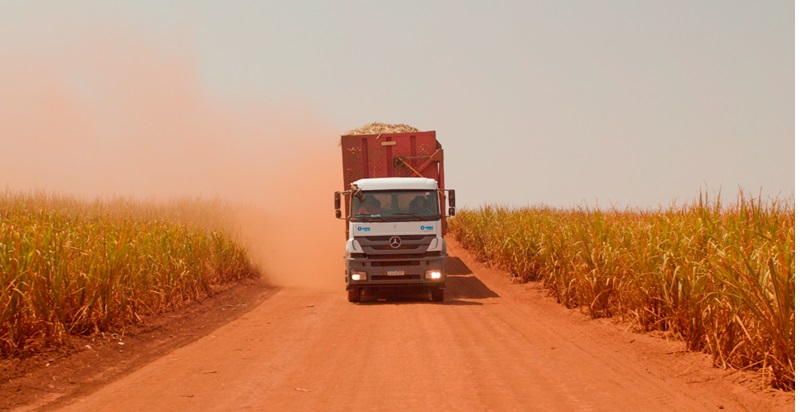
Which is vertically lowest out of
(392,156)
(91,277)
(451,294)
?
(451,294)

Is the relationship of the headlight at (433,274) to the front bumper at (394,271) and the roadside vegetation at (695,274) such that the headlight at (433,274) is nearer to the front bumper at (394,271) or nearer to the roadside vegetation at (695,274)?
the front bumper at (394,271)

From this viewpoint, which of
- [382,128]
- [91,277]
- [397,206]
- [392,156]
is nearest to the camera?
[91,277]

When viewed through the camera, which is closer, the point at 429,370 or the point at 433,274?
the point at 429,370

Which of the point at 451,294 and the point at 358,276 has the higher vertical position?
the point at 358,276

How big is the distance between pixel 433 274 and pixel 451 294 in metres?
2.09

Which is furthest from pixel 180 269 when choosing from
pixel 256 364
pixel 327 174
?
pixel 327 174

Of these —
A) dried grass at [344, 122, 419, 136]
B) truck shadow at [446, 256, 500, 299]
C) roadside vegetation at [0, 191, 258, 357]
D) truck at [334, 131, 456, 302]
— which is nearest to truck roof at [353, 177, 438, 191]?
truck at [334, 131, 456, 302]

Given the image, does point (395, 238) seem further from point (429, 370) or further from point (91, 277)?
point (429, 370)

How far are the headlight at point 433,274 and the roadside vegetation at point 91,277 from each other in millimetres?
5038

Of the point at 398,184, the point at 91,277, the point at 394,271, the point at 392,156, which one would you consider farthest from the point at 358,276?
the point at 91,277

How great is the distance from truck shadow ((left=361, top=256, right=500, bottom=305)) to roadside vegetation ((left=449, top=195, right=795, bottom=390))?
1.75 m

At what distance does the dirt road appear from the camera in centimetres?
751

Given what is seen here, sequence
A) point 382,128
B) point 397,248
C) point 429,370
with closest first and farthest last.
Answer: point 429,370
point 397,248
point 382,128

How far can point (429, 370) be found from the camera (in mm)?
9000
